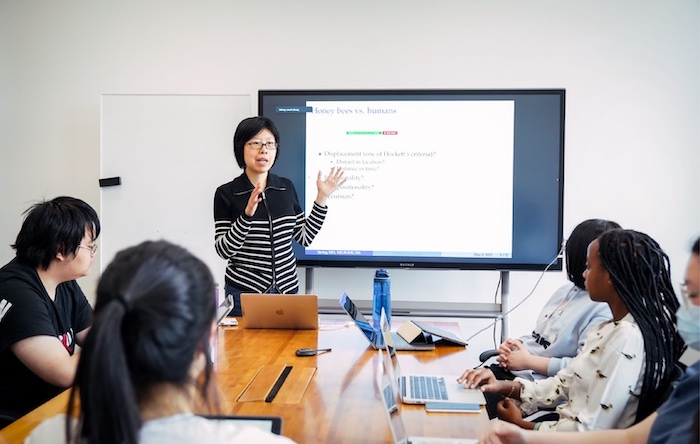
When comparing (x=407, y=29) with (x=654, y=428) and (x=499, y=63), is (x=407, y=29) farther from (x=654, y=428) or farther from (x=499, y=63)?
(x=654, y=428)

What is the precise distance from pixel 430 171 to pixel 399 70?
0.69m

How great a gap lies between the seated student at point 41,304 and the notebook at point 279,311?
66cm

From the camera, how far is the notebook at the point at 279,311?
7.95 ft

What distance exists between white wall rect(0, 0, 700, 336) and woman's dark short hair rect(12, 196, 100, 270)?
2038mm

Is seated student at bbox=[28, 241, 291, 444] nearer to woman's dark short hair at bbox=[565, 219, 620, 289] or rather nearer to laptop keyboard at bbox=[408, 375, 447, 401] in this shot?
laptop keyboard at bbox=[408, 375, 447, 401]

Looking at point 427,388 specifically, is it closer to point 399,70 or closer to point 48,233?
point 48,233

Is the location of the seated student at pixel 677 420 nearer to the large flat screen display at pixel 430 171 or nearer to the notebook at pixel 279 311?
the notebook at pixel 279 311

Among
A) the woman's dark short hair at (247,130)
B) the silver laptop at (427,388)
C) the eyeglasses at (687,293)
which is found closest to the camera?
the eyeglasses at (687,293)

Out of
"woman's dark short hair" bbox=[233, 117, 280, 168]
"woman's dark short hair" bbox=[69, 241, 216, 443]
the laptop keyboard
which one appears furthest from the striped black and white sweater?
"woman's dark short hair" bbox=[69, 241, 216, 443]

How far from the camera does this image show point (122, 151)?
3715 millimetres

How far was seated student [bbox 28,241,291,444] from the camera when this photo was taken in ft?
2.60

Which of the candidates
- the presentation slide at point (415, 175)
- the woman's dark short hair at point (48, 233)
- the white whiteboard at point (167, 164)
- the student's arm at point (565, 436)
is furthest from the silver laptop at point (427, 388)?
the white whiteboard at point (167, 164)

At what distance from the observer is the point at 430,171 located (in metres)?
3.50

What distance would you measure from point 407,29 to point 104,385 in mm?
3290
